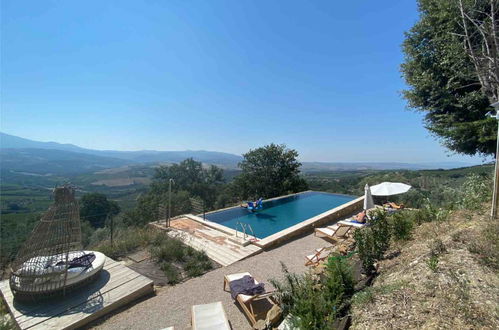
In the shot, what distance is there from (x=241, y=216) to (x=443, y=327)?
974 cm

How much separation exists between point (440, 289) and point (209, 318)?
3.24 metres

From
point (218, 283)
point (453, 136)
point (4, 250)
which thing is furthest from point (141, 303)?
point (453, 136)

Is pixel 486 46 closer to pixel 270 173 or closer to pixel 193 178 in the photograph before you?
pixel 270 173

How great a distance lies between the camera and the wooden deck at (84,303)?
3.84 metres

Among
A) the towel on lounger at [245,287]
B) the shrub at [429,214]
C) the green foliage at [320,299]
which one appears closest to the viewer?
the green foliage at [320,299]

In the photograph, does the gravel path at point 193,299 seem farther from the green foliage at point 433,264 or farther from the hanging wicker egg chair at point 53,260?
the green foliage at point 433,264

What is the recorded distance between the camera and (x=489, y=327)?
2025 millimetres

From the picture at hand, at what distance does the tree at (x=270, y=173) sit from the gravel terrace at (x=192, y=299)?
38.9 feet

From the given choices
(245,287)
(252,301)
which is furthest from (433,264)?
(245,287)

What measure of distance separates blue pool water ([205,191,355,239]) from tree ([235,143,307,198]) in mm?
2350

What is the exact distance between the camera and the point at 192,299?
A: 446 centimetres

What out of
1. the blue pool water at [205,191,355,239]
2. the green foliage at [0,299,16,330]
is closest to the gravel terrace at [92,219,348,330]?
the green foliage at [0,299,16,330]

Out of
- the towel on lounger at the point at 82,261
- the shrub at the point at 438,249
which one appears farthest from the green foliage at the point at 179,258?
the shrub at the point at 438,249

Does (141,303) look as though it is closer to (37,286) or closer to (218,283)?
(218,283)
